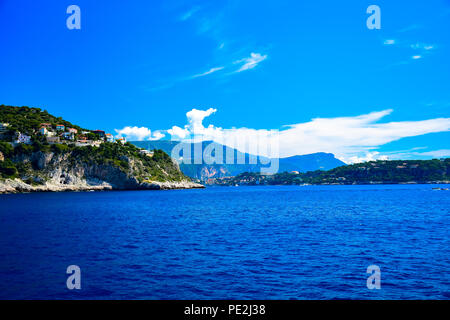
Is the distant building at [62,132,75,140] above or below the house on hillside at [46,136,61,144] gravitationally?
above

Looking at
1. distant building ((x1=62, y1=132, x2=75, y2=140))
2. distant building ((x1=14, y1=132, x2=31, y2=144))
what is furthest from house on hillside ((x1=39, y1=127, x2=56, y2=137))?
distant building ((x1=14, y1=132, x2=31, y2=144))

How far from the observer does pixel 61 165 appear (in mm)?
145625

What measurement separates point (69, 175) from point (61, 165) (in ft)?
19.8

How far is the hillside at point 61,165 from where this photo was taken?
5256 inches

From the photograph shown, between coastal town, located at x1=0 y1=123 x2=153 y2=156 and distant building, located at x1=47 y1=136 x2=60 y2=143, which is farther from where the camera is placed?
distant building, located at x1=47 y1=136 x2=60 y2=143

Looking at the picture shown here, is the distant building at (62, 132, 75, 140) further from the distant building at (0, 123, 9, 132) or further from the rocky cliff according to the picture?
the distant building at (0, 123, 9, 132)

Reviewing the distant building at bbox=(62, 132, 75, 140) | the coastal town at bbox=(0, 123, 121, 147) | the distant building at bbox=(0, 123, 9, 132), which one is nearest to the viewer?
the coastal town at bbox=(0, 123, 121, 147)

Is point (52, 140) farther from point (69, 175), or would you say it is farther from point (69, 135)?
point (69, 175)

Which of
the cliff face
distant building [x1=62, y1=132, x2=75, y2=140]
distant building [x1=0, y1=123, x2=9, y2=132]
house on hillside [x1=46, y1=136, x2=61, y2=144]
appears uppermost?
distant building [x1=0, y1=123, x2=9, y2=132]

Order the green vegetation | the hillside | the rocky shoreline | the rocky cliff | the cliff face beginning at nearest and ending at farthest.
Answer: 1. the rocky shoreline
2. the cliff face
3. the rocky cliff
4. the hillside
5. the green vegetation

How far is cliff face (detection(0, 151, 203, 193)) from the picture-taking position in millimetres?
132750

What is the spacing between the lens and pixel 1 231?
35844mm

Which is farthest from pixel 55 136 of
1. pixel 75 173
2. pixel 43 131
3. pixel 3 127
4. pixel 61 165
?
pixel 75 173

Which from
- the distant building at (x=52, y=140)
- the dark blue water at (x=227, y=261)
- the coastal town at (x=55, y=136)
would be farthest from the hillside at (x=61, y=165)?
the dark blue water at (x=227, y=261)
